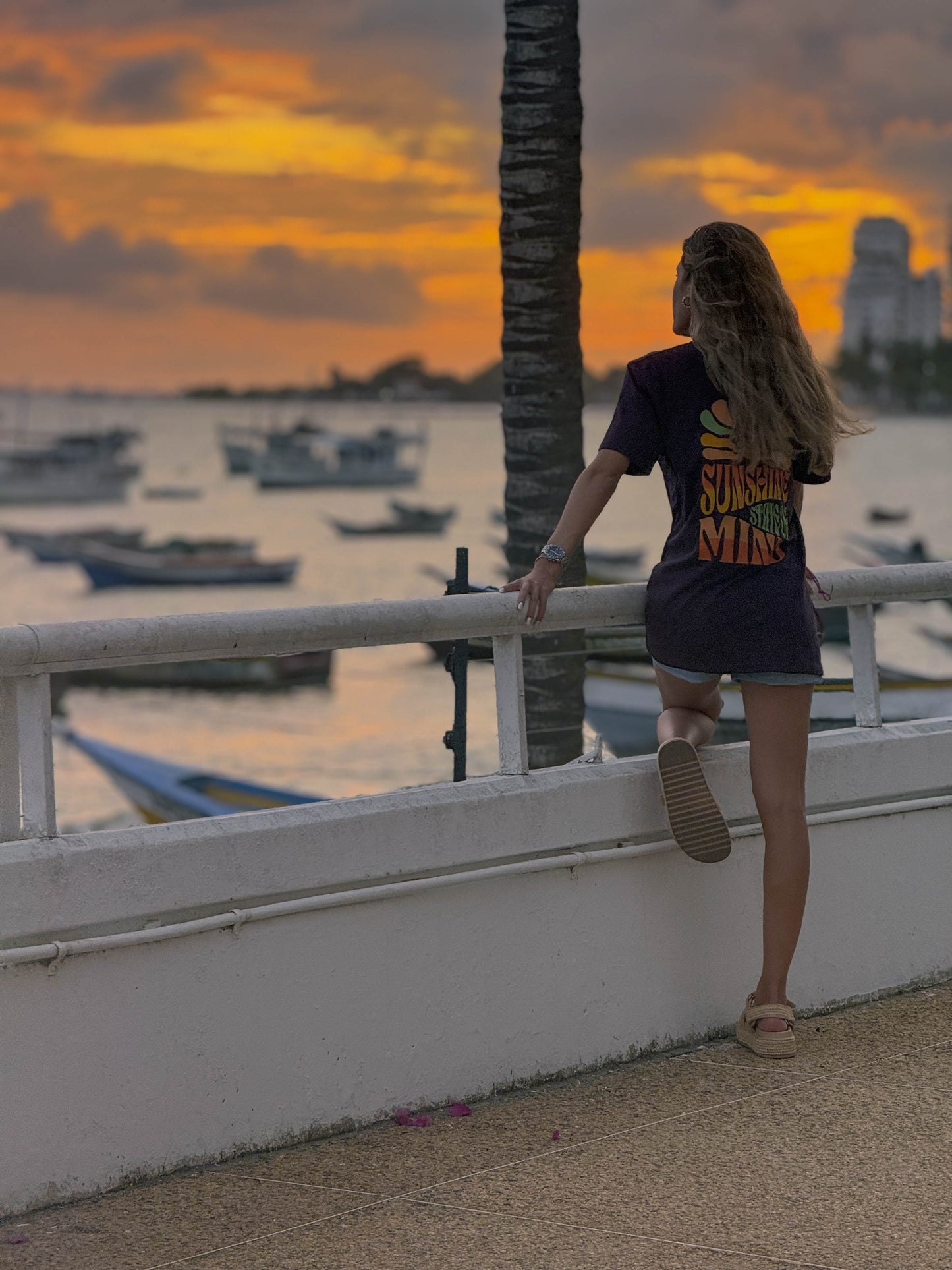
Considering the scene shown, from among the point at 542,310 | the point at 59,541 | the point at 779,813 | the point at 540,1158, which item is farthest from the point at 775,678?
the point at 59,541

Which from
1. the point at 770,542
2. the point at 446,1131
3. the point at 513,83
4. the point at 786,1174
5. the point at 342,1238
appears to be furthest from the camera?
the point at 513,83

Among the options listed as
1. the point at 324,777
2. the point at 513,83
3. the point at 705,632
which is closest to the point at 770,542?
the point at 705,632

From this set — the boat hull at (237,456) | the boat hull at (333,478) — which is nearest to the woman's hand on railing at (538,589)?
the boat hull at (333,478)

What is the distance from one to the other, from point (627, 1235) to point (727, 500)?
67.0 inches

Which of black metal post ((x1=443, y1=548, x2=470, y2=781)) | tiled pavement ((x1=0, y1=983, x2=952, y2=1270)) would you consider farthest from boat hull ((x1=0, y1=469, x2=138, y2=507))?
tiled pavement ((x1=0, y1=983, x2=952, y2=1270))

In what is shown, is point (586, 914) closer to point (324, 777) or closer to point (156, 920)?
point (156, 920)

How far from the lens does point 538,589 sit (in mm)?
3977

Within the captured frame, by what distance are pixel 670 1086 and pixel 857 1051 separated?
1.83 ft

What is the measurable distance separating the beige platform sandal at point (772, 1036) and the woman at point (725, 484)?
0.46 m

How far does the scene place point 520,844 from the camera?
3.98 meters

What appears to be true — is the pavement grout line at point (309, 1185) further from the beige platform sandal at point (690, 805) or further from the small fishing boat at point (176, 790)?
the small fishing boat at point (176, 790)

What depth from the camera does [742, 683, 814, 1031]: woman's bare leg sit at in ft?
13.6

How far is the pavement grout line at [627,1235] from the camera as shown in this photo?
10.5 feet

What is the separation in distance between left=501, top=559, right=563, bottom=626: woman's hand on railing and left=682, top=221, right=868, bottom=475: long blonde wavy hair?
53 cm
